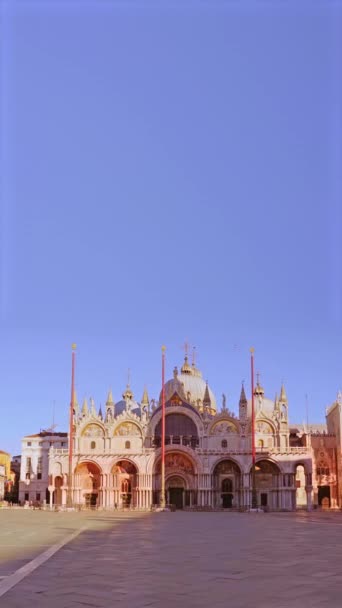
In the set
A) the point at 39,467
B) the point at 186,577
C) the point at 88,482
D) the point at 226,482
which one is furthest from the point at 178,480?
the point at 186,577

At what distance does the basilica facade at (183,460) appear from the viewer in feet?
266

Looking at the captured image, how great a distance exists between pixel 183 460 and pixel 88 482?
12.2 m

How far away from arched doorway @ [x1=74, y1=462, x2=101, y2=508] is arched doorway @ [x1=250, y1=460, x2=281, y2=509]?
61.5ft

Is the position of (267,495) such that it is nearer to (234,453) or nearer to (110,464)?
(234,453)

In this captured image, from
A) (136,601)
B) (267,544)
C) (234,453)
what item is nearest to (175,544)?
(267,544)

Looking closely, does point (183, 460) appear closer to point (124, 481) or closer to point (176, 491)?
point (176, 491)

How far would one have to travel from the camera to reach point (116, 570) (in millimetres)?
14805

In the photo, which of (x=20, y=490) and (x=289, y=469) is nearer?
(x=289, y=469)

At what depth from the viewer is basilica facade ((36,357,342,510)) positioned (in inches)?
3191

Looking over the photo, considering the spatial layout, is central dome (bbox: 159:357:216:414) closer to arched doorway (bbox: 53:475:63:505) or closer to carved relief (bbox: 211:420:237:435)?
carved relief (bbox: 211:420:237:435)

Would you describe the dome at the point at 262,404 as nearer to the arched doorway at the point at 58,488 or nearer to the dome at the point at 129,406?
the dome at the point at 129,406

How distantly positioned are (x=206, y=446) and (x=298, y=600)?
2875 inches

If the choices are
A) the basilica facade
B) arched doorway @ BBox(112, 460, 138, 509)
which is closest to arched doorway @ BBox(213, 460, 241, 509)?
the basilica facade

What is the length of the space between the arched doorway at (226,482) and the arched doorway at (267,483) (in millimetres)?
2373
